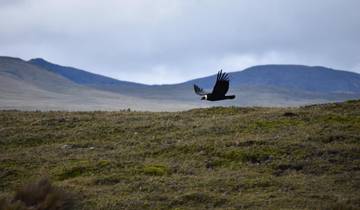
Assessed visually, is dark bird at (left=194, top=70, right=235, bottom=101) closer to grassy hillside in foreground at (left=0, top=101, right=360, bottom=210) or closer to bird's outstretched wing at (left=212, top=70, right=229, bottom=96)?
bird's outstretched wing at (left=212, top=70, right=229, bottom=96)

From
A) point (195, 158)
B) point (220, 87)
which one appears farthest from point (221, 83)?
point (195, 158)

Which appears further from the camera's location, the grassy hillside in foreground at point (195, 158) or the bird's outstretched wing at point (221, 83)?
the bird's outstretched wing at point (221, 83)

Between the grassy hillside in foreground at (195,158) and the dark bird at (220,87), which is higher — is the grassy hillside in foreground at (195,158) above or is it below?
below

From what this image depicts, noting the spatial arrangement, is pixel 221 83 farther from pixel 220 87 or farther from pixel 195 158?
pixel 195 158

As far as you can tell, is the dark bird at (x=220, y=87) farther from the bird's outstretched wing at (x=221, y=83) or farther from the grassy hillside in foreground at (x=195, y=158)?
the grassy hillside in foreground at (x=195, y=158)

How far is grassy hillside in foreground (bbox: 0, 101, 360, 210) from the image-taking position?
15.2m

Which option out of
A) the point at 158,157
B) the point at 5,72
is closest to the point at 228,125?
the point at 158,157

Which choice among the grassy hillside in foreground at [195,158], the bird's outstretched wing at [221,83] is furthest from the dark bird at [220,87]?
the grassy hillside in foreground at [195,158]

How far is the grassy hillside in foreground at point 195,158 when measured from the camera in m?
15.2

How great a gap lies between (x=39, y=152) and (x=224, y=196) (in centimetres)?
658

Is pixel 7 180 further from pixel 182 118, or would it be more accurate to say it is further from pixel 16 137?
pixel 182 118

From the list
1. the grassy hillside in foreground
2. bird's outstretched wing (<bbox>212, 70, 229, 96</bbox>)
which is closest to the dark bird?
bird's outstretched wing (<bbox>212, 70, 229, 96</bbox>)

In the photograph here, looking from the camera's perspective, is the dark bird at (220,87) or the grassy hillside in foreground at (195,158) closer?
the grassy hillside in foreground at (195,158)

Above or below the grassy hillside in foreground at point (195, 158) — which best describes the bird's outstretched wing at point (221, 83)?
above
